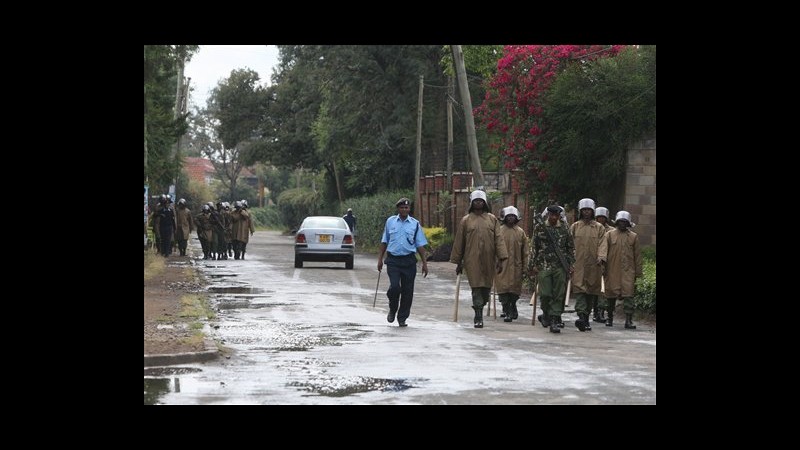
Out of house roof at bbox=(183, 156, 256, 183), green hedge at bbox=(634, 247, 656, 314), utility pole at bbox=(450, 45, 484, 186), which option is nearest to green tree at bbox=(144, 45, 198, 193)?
utility pole at bbox=(450, 45, 484, 186)

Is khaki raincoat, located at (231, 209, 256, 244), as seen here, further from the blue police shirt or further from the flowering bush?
the blue police shirt

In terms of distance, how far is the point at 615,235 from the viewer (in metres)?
18.1

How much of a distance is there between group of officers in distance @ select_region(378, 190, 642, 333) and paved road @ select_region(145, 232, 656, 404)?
1.25ft

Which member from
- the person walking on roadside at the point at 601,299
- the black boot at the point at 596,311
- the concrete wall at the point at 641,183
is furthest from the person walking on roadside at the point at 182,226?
the black boot at the point at 596,311

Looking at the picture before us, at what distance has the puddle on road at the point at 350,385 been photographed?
424 inches

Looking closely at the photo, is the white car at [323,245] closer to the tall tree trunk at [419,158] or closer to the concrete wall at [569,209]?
the concrete wall at [569,209]

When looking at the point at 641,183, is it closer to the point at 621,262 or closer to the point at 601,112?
the point at 601,112

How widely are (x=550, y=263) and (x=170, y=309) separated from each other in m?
5.20

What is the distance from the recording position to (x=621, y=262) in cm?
1788

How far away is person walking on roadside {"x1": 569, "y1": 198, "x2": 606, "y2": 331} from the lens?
57.8 feet

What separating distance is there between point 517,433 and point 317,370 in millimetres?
3788

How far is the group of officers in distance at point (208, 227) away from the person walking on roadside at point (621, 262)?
19.3m
